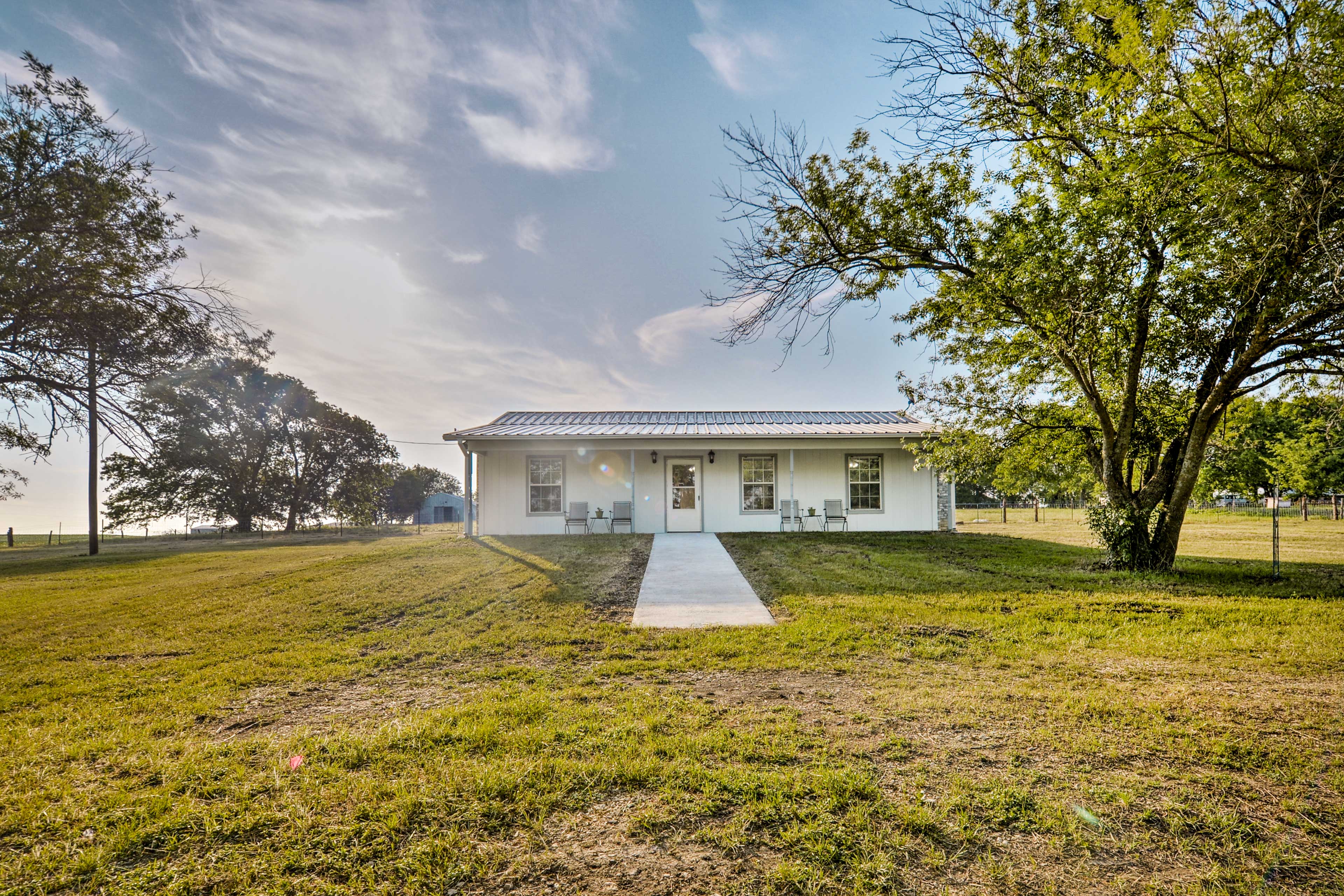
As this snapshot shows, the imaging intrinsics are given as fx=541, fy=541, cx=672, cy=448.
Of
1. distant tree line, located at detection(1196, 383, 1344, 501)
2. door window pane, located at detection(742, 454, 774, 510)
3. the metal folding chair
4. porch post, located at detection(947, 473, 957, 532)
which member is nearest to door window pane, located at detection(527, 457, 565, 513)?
door window pane, located at detection(742, 454, 774, 510)

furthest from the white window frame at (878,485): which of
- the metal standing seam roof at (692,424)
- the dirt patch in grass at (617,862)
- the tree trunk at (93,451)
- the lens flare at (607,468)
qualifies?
the tree trunk at (93,451)

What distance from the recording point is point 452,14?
286 inches

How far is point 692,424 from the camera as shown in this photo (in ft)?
49.5

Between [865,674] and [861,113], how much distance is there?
480 centimetres

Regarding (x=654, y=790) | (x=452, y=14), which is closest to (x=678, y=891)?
(x=654, y=790)

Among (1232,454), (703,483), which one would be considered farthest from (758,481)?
(1232,454)

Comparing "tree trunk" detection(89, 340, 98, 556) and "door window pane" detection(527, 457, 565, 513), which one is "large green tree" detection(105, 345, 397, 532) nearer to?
"tree trunk" detection(89, 340, 98, 556)

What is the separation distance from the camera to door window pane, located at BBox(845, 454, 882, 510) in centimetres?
1394

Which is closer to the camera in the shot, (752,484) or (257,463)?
(752,484)

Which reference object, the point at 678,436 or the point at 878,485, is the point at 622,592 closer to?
the point at 678,436

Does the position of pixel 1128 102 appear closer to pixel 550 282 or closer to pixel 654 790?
pixel 654 790

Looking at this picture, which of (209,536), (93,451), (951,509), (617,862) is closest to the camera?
(617,862)

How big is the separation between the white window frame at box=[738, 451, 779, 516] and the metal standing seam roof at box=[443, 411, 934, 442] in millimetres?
Answer: 632

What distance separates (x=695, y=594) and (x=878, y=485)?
349 inches
